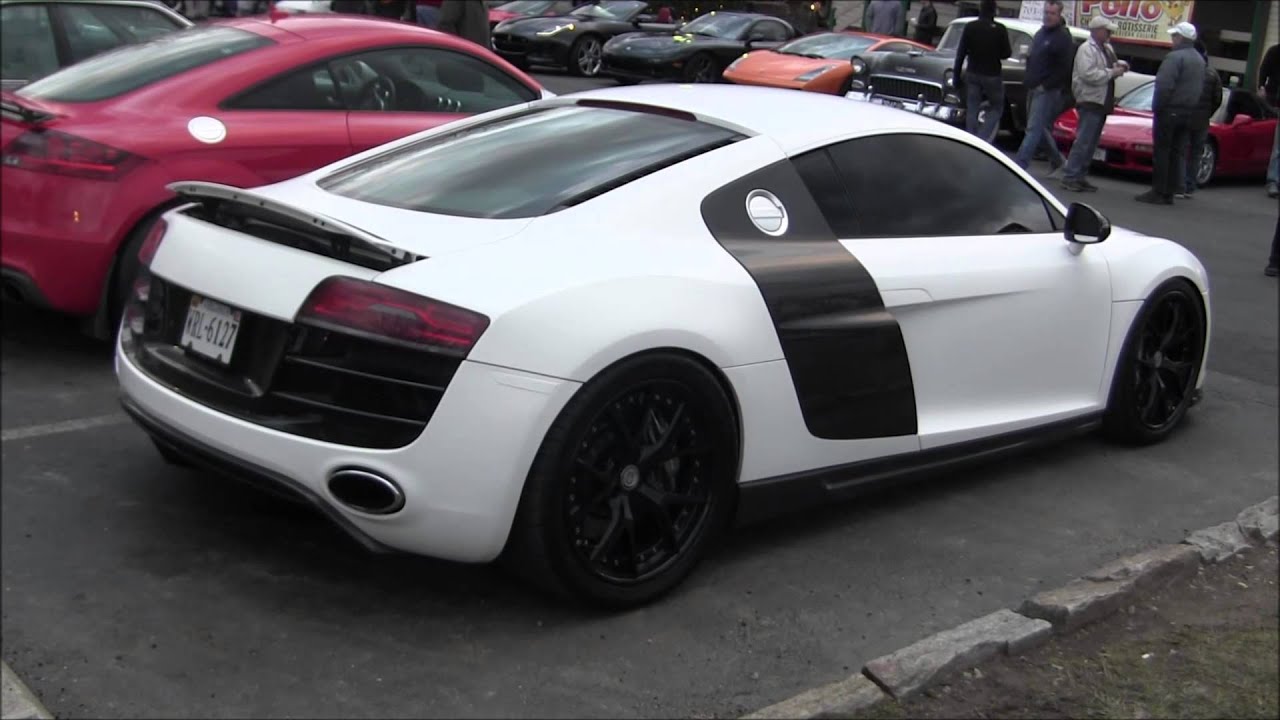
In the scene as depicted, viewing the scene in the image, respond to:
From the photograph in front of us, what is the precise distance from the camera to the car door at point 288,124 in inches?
233

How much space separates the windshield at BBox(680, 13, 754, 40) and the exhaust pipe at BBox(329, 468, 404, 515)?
6.13 feet

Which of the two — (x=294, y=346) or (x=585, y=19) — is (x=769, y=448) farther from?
(x=585, y=19)

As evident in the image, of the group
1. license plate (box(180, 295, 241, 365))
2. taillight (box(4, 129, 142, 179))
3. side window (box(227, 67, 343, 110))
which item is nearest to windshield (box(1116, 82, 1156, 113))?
license plate (box(180, 295, 241, 365))

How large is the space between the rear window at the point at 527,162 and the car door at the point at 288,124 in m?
1.53

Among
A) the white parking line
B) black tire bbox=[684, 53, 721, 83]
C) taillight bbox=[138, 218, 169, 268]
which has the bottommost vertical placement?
the white parking line

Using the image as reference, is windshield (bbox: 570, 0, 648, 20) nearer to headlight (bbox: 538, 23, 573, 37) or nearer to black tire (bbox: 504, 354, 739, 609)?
headlight (bbox: 538, 23, 573, 37)

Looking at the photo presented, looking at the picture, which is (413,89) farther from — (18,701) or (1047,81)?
(18,701)

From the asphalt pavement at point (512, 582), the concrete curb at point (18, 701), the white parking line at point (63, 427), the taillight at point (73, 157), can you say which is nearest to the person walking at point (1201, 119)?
the asphalt pavement at point (512, 582)

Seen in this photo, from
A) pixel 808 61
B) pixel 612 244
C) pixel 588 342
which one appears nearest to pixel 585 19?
pixel 808 61

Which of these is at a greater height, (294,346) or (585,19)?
(585,19)

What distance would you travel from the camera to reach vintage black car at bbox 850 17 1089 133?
515 cm

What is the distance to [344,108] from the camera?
633 cm

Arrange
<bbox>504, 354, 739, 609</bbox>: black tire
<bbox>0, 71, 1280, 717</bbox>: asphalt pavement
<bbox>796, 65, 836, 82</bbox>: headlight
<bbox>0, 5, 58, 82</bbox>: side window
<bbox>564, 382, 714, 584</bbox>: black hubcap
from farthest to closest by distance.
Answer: <bbox>0, 5, 58, 82</bbox>: side window → <bbox>796, 65, 836, 82</bbox>: headlight → <bbox>564, 382, 714, 584</bbox>: black hubcap → <bbox>504, 354, 739, 609</bbox>: black tire → <bbox>0, 71, 1280, 717</bbox>: asphalt pavement

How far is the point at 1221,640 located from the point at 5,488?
144 inches
